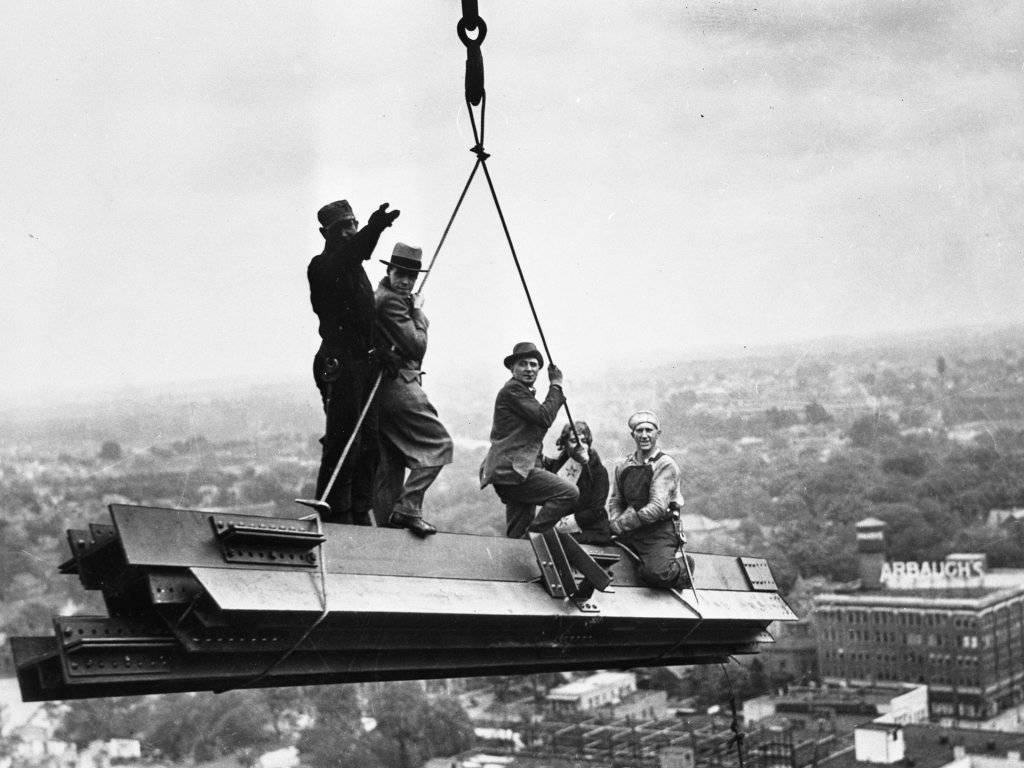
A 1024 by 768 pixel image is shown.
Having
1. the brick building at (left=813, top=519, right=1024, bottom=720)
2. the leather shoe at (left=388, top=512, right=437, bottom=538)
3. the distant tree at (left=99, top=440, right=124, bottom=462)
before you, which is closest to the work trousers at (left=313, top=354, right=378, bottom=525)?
the leather shoe at (left=388, top=512, right=437, bottom=538)

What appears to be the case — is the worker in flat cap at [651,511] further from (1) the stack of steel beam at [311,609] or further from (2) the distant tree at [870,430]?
(2) the distant tree at [870,430]

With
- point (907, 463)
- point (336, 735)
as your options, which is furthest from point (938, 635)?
point (336, 735)

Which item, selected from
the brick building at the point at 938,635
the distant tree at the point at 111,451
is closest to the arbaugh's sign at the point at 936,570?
the brick building at the point at 938,635

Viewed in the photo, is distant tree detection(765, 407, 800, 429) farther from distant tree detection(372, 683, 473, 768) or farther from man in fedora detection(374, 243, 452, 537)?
man in fedora detection(374, 243, 452, 537)

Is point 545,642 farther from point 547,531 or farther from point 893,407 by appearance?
point 893,407

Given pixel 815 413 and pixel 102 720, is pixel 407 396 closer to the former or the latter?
pixel 102 720

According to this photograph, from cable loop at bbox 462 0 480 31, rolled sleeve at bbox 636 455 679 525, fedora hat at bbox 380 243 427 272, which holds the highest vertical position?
cable loop at bbox 462 0 480 31
